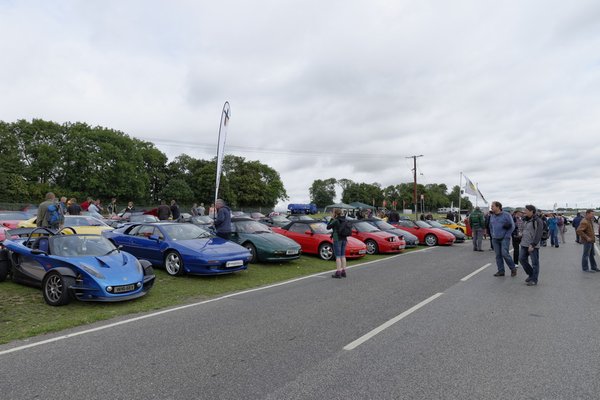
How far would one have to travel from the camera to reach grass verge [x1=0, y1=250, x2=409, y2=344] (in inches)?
216

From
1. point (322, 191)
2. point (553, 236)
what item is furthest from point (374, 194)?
point (553, 236)

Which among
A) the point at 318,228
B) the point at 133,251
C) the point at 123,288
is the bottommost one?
the point at 123,288

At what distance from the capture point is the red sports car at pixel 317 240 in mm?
13477

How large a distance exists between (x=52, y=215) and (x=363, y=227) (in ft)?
36.8

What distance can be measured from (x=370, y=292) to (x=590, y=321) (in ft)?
11.5

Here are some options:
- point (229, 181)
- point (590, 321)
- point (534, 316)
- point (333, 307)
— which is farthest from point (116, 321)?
point (229, 181)

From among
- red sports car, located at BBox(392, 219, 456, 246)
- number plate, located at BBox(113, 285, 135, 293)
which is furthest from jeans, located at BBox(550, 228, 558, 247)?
number plate, located at BBox(113, 285, 135, 293)

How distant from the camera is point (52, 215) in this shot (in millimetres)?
10195

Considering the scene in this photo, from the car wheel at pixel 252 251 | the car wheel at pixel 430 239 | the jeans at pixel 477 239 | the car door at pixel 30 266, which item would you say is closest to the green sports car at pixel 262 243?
the car wheel at pixel 252 251

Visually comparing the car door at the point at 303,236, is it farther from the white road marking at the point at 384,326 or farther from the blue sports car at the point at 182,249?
the white road marking at the point at 384,326

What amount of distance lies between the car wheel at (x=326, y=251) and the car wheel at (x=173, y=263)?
5626 mm

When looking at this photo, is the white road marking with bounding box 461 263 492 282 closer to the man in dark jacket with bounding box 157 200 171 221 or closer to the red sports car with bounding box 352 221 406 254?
the red sports car with bounding box 352 221 406 254

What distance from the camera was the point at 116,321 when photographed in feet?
18.7

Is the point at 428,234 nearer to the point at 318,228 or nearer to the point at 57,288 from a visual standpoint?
the point at 318,228
